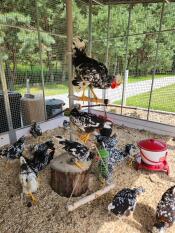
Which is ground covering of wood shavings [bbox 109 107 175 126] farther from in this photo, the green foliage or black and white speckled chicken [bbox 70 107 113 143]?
black and white speckled chicken [bbox 70 107 113 143]

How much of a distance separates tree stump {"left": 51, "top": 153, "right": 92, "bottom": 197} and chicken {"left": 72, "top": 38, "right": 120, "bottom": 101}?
89cm

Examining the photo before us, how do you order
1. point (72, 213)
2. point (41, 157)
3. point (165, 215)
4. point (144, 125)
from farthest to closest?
point (144, 125)
point (41, 157)
point (72, 213)
point (165, 215)

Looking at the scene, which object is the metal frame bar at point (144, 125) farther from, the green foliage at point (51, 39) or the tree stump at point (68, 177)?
the tree stump at point (68, 177)

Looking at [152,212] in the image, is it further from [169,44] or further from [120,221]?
[169,44]

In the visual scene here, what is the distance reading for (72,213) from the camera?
7.04 ft

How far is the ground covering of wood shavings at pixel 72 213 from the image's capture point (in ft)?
6.47

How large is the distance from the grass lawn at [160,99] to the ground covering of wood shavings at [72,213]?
9.17 feet

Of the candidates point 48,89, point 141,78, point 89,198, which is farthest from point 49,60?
point 89,198

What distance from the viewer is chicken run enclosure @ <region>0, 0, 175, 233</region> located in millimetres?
2016

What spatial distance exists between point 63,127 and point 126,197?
2.53m

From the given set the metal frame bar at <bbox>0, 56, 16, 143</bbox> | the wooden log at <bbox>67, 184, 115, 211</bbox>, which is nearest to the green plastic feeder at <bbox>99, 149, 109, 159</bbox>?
the wooden log at <bbox>67, 184, 115, 211</bbox>

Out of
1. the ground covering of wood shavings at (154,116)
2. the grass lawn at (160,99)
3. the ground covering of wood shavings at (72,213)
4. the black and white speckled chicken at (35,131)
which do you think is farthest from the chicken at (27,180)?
the grass lawn at (160,99)

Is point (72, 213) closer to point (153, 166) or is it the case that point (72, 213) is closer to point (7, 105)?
point (153, 166)

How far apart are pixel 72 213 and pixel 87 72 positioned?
1411mm
